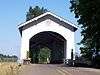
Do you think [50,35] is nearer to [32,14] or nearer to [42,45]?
[42,45]

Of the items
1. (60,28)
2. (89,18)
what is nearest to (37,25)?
(60,28)

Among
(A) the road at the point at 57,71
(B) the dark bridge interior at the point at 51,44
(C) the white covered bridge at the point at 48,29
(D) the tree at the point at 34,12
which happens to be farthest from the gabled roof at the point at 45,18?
(D) the tree at the point at 34,12

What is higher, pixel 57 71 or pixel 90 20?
pixel 90 20

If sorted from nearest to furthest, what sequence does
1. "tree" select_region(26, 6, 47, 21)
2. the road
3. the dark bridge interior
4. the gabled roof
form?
1. the road
2. the gabled roof
3. the dark bridge interior
4. "tree" select_region(26, 6, 47, 21)

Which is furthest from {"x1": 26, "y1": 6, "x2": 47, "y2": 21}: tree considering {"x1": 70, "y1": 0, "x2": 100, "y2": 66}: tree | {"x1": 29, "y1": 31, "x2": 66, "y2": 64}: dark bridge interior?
{"x1": 70, "y1": 0, "x2": 100, "y2": 66}: tree

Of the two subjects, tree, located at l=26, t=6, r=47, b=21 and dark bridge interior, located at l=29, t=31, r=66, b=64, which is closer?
dark bridge interior, located at l=29, t=31, r=66, b=64

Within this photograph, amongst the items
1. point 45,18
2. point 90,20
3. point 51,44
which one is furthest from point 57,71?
point 51,44

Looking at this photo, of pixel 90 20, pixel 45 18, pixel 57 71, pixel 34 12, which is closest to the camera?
pixel 57 71

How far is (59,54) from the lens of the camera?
7306 cm

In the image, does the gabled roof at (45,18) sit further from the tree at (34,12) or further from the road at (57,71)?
the tree at (34,12)

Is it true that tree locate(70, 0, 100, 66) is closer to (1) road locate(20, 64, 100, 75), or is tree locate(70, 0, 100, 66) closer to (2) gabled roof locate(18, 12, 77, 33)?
(2) gabled roof locate(18, 12, 77, 33)

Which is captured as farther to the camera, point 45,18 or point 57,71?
point 45,18

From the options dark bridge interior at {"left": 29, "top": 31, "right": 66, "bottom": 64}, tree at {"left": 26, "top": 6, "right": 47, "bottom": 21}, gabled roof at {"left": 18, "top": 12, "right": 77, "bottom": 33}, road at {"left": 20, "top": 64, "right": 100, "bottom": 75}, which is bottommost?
road at {"left": 20, "top": 64, "right": 100, "bottom": 75}

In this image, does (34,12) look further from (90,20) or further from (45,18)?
(90,20)
